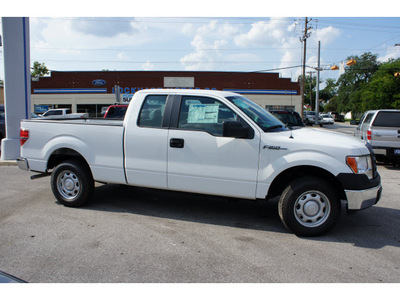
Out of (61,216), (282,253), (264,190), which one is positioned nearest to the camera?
(282,253)

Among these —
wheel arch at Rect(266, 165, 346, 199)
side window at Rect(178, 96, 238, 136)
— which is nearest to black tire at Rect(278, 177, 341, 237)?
wheel arch at Rect(266, 165, 346, 199)

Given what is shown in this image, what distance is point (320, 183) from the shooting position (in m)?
4.61

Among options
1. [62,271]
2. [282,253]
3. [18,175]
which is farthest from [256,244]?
[18,175]

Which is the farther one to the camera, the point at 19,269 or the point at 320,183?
the point at 320,183

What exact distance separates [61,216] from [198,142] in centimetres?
249

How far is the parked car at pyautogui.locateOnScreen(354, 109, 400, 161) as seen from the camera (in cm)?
1070

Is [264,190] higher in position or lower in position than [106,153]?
lower

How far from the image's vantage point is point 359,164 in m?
4.49

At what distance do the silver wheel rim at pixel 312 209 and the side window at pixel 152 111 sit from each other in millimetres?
2342

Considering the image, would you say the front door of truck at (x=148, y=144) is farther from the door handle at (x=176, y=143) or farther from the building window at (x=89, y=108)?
the building window at (x=89, y=108)

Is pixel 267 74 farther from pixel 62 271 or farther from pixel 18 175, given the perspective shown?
pixel 62 271

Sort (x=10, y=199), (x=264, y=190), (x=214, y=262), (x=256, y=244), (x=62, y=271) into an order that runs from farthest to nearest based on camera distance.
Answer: (x=10, y=199) < (x=264, y=190) < (x=256, y=244) < (x=214, y=262) < (x=62, y=271)

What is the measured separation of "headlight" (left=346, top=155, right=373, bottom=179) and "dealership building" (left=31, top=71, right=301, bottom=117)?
109ft

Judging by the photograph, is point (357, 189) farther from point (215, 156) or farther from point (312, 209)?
point (215, 156)
